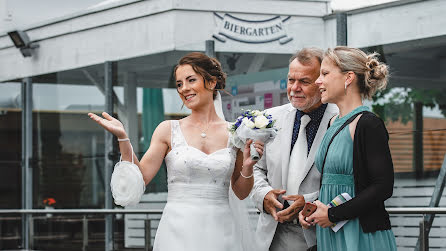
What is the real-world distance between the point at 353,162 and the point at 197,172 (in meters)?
0.88

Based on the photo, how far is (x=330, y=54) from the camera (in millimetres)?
3027

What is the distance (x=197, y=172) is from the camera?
3.54m

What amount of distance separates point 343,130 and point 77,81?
22.3ft

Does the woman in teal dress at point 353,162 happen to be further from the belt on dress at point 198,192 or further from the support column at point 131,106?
the support column at point 131,106

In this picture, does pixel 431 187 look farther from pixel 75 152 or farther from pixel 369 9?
pixel 75 152

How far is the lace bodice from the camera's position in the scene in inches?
139

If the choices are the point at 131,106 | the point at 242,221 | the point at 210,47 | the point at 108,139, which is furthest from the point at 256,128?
the point at 108,139

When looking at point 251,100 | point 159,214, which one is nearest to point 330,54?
point 251,100

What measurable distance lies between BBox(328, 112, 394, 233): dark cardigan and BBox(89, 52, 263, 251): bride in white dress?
73 centimetres

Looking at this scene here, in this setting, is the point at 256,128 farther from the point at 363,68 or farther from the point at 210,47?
the point at 210,47

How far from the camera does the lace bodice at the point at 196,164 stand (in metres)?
3.52

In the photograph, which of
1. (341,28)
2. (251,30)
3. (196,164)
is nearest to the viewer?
(196,164)

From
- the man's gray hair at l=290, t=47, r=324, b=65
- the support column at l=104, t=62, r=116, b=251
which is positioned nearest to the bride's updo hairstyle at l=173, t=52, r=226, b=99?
the man's gray hair at l=290, t=47, r=324, b=65

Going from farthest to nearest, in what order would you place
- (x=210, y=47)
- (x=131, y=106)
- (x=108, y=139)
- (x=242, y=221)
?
1. (x=108, y=139)
2. (x=131, y=106)
3. (x=210, y=47)
4. (x=242, y=221)
